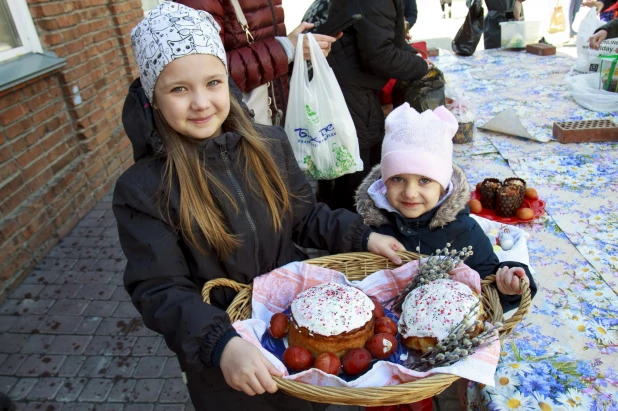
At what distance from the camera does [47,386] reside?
2.38 meters

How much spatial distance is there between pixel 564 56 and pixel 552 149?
2.44m

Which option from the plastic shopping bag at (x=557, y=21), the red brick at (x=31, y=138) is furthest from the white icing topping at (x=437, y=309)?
the plastic shopping bag at (x=557, y=21)

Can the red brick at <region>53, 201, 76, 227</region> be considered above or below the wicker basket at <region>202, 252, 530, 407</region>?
below

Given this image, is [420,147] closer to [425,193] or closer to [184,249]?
[425,193]

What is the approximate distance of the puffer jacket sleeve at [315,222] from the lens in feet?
5.51

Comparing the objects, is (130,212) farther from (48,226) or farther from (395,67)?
(48,226)

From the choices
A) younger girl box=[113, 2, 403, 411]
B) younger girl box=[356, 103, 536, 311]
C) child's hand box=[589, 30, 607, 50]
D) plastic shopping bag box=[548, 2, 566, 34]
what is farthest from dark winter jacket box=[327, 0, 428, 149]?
plastic shopping bag box=[548, 2, 566, 34]

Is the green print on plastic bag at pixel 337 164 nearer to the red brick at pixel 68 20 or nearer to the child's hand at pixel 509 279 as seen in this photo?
the child's hand at pixel 509 279

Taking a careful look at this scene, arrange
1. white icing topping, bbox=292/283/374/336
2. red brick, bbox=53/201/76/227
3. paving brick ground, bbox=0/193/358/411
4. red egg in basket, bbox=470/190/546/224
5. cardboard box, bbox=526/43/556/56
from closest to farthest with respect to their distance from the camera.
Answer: white icing topping, bbox=292/283/374/336
red egg in basket, bbox=470/190/546/224
paving brick ground, bbox=0/193/358/411
red brick, bbox=53/201/76/227
cardboard box, bbox=526/43/556/56

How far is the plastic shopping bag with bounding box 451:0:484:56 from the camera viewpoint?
5.02m

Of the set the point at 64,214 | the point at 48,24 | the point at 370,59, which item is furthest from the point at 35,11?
the point at 370,59

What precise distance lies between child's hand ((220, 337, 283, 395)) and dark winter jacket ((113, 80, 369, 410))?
0.05 meters

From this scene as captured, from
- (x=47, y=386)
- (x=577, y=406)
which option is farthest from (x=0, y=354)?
(x=577, y=406)

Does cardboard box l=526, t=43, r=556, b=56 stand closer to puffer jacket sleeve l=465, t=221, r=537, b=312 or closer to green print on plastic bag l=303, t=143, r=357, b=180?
green print on plastic bag l=303, t=143, r=357, b=180
